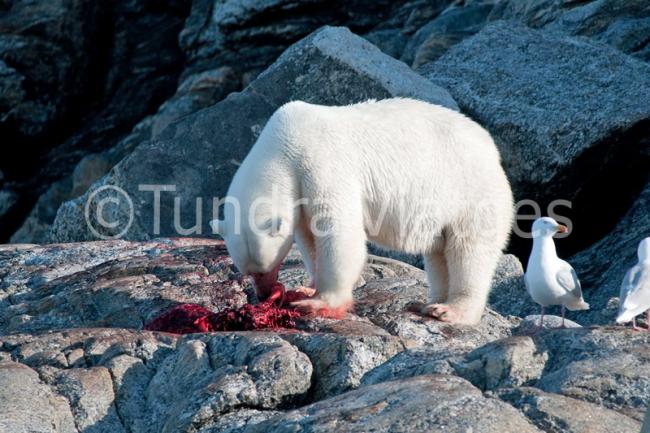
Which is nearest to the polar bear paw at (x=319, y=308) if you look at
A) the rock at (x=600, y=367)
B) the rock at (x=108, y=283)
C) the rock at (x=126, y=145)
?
the rock at (x=108, y=283)

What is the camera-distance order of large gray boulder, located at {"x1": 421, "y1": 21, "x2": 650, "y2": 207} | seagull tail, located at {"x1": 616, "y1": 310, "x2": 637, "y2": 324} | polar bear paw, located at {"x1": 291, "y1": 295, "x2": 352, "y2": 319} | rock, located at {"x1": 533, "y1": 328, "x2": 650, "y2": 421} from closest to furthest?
1. rock, located at {"x1": 533, "y1": 328, "x2": 650, "y2": 421}
2. seagull tail, located at {"x1": 616, "y1": 310, "x2": 637, "y2": 324}
3. polar bear paw, located at {"x1": 291, "y1": 295, "x2": 352, "y2": 319}
4. large gray boulder, located at {"x1": 421, "y1": 21, "x2": 650, "y2": 207}

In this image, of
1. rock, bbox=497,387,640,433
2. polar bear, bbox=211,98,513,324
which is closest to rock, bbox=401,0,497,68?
polar bear, bbox=211,98,513,324

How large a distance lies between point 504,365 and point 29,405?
2.32m

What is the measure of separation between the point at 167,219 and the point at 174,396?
16.2 ft

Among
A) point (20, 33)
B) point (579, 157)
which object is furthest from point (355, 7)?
point (579, 157)

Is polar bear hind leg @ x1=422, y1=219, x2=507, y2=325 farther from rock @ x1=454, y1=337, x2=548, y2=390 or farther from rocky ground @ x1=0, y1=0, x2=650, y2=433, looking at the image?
rock @ x1=454, y1=337, x2=548, y2=390

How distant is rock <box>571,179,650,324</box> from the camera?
9664 mm

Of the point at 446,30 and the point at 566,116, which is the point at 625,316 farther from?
the point at 446,30

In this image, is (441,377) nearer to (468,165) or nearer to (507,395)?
(507,395)

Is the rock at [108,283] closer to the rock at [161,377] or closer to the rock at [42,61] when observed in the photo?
the rock at [161,377]

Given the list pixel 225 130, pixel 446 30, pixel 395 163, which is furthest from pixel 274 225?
pixel 446 30

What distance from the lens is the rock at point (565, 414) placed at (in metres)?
4.37

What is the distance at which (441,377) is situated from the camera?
16.1ft

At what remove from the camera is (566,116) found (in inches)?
412
